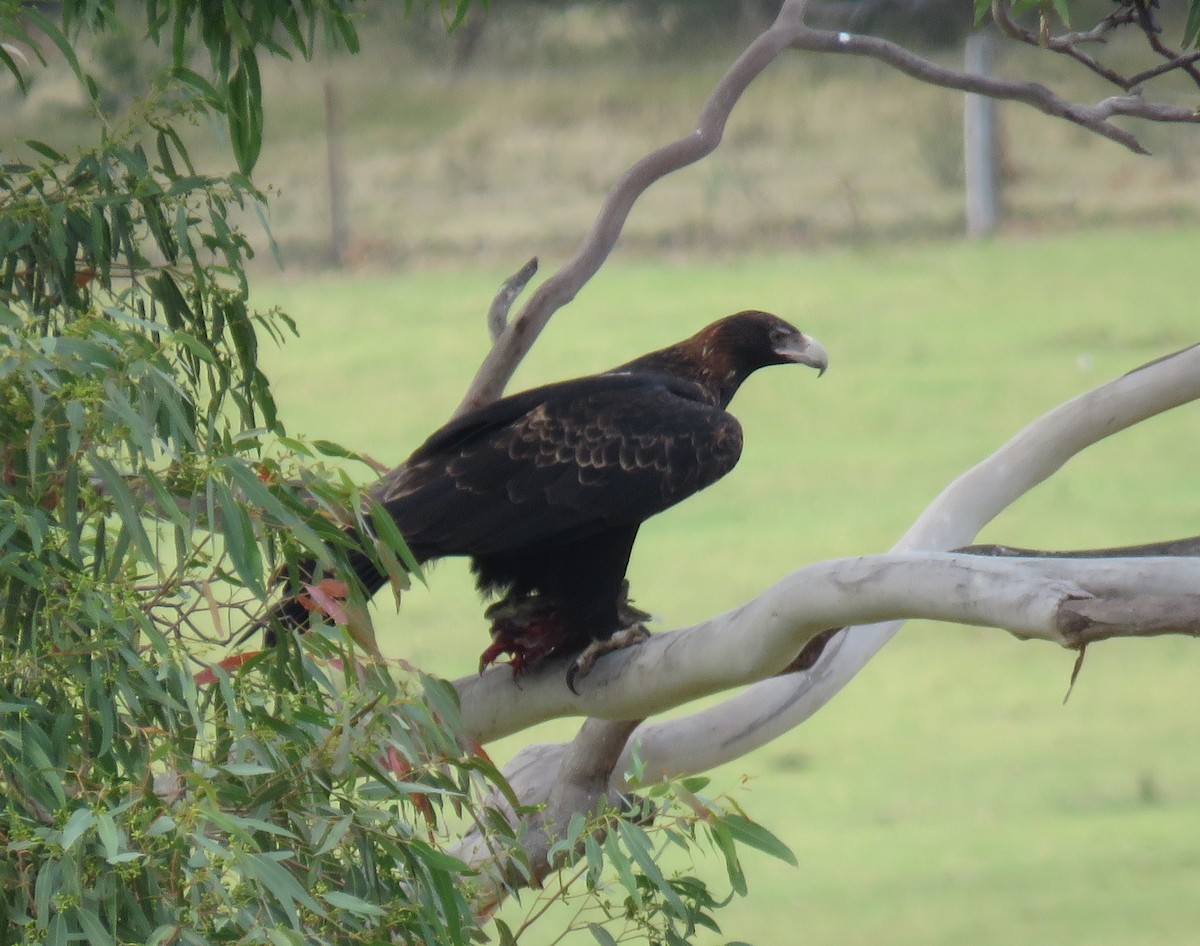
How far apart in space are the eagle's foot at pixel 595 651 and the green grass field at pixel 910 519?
10.3 ft

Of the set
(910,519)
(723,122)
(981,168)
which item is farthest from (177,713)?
(981,168)

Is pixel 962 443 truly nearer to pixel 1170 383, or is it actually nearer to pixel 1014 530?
pixel 1014 530

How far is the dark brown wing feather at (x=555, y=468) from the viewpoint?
1.89 m

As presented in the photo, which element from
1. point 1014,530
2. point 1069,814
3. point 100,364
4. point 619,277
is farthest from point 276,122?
point 100,364

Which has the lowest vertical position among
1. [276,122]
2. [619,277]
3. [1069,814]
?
[1069,814]

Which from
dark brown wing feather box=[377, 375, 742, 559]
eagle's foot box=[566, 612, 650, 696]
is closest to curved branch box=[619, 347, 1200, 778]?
eagle's foot box=[566, 612, 650, 696]

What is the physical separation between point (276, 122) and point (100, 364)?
671 cm

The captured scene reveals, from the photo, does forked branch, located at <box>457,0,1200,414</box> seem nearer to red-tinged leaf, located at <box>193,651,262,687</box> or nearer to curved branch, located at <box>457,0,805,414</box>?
curved branch, located at <box>457,0,805,414</box>

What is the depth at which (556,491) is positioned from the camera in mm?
1898

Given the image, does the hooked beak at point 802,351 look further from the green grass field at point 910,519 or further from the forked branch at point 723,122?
the green grass field at point 910,519

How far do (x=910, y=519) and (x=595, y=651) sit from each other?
5487 mm

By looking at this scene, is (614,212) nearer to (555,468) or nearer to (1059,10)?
(555,468)

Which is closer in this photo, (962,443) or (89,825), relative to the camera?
(89,825)

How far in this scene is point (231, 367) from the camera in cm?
162
